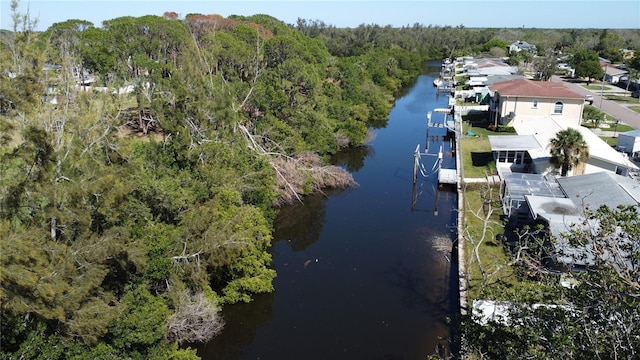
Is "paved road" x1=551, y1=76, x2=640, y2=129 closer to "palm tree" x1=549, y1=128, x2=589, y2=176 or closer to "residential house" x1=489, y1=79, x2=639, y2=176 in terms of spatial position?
"residential house" x1=489, y1=79, x2=639, y2=176

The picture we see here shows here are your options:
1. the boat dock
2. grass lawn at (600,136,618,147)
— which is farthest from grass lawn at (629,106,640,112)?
the boat dock

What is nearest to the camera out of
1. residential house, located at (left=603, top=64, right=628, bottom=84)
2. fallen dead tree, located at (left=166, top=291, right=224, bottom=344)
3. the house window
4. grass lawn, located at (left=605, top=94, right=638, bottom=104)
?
fallen dead tree, located at (left=166, top=291, right=224, bottom=344)

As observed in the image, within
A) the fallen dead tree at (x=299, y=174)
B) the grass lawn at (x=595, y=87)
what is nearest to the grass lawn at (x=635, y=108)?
the grass lawn at (x=595, y=87)

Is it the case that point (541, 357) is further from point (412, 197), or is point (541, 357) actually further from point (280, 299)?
point (412, 197)

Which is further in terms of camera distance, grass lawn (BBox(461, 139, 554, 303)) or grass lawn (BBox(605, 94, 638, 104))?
grass lawn (BBox(605, 94, 638, 104))

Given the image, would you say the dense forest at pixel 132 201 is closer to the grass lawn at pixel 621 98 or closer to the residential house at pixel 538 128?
the residential house at pixel 538 128

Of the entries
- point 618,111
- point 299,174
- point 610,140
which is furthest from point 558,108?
point 299,174
